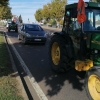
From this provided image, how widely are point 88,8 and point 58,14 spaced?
5872cm

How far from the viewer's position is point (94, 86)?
521 cm

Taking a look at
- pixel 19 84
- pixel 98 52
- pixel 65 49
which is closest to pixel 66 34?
pixel 65 49

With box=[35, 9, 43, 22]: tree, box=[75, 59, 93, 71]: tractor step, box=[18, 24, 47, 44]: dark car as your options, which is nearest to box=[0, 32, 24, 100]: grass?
box=[75, 59, 93, 71]: tractor step

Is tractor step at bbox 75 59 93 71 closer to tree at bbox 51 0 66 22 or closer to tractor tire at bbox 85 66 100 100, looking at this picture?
tractor tire at bbox 85 66 100 100

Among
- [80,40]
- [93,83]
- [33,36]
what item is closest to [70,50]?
[80,40]

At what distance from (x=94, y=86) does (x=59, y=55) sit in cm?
267

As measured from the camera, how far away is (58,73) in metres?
7.80

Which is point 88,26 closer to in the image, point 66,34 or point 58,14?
point 66,34

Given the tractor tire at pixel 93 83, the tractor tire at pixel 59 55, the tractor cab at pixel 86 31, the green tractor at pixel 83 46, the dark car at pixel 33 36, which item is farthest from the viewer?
the dark car at pixel 33 36

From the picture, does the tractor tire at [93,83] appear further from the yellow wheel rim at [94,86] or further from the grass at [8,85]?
the grass at [8,85]

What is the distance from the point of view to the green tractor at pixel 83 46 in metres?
5.26

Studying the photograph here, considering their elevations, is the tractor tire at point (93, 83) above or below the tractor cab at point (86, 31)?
below

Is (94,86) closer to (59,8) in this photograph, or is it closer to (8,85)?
(8,85)

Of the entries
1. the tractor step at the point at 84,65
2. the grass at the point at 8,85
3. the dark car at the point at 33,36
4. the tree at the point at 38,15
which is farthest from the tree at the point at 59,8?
the tractor step at the point at 84,65
